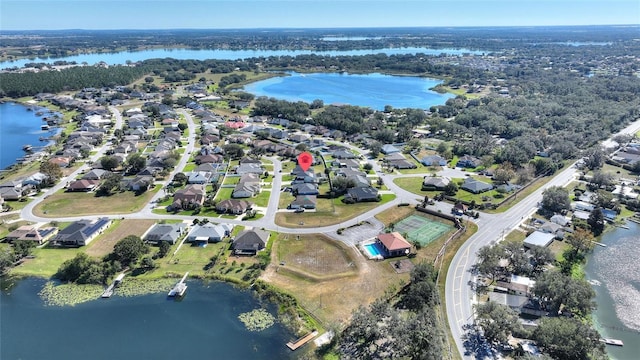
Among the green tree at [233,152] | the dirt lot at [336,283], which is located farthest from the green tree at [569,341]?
the green tree at [233,152]

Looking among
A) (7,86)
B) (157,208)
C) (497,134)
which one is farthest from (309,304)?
(7,86)

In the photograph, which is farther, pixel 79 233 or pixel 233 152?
pixel 233 152

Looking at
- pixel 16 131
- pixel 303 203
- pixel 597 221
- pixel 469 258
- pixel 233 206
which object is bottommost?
pixel 469 258

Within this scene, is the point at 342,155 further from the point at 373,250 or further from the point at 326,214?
the point at 373,250

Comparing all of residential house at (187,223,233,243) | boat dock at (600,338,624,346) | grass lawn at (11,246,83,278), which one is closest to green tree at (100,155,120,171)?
grass lawn at (11,246,83,278)

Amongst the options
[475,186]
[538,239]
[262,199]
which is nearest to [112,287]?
[262,199]

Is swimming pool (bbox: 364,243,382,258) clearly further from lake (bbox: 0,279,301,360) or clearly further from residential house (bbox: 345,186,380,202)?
lake (bbox: 0,279,301,360)
